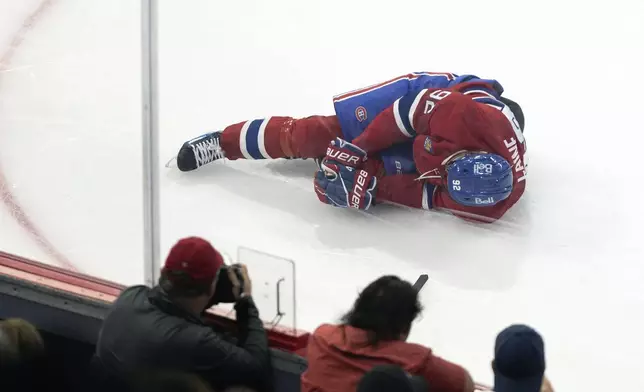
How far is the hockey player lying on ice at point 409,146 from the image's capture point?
241 cm

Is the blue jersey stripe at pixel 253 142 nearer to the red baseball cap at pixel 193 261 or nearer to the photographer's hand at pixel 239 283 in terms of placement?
the photographer's hand at pixel 239 283

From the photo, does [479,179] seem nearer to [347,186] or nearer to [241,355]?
[347,186]

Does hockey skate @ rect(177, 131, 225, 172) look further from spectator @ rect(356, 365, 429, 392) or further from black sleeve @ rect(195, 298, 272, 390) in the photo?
spectator @ rect(356, 365, 429, 392)

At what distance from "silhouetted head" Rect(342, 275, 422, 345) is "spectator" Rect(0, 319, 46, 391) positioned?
529 millimetres

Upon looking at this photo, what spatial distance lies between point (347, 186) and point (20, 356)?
1.20 metres

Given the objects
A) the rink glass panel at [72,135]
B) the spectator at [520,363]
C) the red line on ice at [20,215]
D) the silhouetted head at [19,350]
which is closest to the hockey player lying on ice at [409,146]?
the rink glass panel at [72,135]

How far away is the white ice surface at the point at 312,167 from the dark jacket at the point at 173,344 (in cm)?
30

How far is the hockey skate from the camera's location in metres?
2.83

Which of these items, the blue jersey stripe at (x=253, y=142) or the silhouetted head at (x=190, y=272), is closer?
the silhouetted head at (x=190, y=272)

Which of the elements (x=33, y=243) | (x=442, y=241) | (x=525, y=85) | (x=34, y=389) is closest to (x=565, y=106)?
(x=525, y=85)

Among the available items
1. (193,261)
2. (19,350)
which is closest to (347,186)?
(193,261)

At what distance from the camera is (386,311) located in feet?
5.13

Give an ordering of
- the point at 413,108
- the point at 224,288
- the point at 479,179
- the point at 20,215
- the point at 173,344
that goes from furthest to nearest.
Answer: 1. the point at 20,215
2. the point at 413,108
3. the point at 479,179
4. the point at 224,288
5. the point at 173,344

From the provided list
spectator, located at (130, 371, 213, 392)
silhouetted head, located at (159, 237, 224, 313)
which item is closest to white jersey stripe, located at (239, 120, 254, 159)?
silhouetted head, located at (159, 237, 224, 313)
